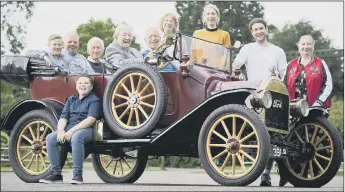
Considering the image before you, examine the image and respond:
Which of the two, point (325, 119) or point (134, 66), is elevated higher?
point (134, 66)

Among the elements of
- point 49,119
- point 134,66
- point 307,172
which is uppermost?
point 134,66

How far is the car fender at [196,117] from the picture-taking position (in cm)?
742

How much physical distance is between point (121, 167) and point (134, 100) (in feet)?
6.99

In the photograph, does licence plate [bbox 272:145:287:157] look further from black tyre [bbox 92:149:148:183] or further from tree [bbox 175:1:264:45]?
tree [bbox 175:1:264:45]

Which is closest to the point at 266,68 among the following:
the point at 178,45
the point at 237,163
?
the point at 178,45

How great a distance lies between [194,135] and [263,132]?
122 centimetres

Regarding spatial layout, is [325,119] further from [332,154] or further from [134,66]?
[134,66]

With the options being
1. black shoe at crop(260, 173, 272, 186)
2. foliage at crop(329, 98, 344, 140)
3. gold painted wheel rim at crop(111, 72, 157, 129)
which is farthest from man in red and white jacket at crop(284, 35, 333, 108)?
foliage at crop(329, 98, 344, 140)

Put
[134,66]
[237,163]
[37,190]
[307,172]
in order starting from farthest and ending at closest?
[307,172] → [134,66] → [237,163] → [37,190]

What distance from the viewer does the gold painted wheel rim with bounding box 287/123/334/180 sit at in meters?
8.16

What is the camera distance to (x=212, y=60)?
845cm

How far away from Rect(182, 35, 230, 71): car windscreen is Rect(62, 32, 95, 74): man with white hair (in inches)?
61.1

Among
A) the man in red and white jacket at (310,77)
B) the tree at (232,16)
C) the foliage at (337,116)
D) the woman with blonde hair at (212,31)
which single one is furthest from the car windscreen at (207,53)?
the tree at (232,16)

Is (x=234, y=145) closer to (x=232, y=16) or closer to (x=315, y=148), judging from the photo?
(x=315, y=148)
